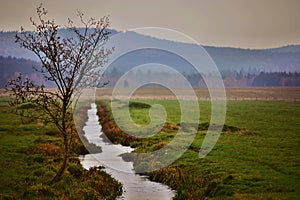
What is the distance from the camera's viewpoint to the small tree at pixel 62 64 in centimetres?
2423

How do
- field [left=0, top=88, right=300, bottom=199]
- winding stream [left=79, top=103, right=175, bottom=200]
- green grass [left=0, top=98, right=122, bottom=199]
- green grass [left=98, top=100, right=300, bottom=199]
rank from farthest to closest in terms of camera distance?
winding stream [left=79, top=103, right=175, bottom=200]
green grass [left=98, top=100, right=300, bottom=199]
field [left=0, top=88, right=300, bottom=199]
green grass [left=0, top=98, right=122, bottom=199]

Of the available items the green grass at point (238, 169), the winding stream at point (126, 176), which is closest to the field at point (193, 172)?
the green grass at point (238, 169)

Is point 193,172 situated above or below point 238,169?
below

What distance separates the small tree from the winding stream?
5.44 metres

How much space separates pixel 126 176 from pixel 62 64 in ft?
39.5

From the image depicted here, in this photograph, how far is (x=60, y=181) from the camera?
25.2 m

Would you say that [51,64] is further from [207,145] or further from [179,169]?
[207,145]

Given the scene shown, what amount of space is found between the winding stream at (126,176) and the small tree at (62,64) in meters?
5.44

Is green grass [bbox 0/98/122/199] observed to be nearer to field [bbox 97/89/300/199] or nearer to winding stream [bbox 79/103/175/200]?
winding stream [bbox 79/103/175/200]

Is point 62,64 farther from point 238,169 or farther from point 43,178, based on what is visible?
point 238,169

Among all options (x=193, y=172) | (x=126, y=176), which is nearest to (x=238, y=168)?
(x=193, y=172)

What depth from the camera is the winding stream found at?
27.2 m

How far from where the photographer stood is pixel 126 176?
3331 cm

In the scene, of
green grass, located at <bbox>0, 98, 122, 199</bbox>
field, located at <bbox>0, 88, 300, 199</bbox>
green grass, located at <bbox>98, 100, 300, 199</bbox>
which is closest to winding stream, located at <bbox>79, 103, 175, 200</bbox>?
field, located at <bbox>0, 88, 300, 199</bbox>
